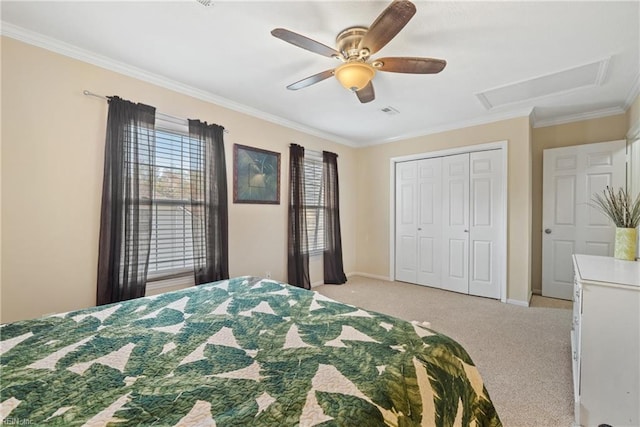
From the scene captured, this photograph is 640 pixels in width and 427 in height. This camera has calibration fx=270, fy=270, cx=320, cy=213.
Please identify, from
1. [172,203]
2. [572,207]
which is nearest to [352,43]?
[172,203]

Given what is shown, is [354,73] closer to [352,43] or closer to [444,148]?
[352,43]

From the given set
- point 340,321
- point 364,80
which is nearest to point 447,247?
point 364,80

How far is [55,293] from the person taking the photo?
2127 millimetres

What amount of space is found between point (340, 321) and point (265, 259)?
7.88ft

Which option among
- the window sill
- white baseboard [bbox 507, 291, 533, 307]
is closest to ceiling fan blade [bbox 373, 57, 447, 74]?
the window sill

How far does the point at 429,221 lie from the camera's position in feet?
14.2

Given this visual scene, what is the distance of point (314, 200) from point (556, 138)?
11.6 ft

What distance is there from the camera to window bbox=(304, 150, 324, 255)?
4.21 meters

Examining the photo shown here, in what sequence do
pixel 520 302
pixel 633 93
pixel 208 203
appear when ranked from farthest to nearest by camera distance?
pixel 520 302 < pixel 208 203 < pixel 633 93

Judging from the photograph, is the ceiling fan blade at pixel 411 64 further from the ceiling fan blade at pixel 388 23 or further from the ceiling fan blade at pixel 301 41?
the ceiling fan blade at pixel 301 41

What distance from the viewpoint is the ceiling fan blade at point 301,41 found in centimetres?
154

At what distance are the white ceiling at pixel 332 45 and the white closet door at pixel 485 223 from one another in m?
0.76

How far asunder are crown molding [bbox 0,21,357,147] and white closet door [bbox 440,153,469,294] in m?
2.52

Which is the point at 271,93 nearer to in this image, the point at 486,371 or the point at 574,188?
the point at 486,371
